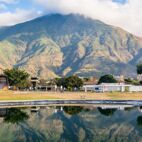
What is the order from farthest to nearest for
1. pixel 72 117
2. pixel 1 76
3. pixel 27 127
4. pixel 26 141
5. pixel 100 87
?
pixel 100 87 → pixel 1 76 → pixel 72 117 → pixel 27 127 → pixel 26 141

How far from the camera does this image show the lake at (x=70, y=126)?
153ft

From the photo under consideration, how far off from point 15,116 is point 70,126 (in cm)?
1483

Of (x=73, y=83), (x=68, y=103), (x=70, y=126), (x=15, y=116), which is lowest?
(x=70, y=126)

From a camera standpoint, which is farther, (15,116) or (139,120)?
(15,116)

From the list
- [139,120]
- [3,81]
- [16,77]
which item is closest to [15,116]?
[139,120]

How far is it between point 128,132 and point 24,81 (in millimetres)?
116468

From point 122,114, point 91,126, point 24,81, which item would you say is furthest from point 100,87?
point 91,126

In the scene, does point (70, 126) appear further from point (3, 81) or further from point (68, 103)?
point (3, 81)

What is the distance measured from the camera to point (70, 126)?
191ft

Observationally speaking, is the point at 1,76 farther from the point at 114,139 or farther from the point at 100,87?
the point at 114,139

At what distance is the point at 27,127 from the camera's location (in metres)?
56.3

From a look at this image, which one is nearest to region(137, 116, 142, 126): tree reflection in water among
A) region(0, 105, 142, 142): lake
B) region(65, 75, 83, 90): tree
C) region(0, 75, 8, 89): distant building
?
region(0, 105, 142, 142): lake

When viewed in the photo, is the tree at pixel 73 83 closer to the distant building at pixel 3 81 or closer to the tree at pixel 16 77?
the tree at pixel 16 77

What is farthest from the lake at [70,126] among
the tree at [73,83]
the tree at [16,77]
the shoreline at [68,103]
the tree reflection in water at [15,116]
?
the tree at [73,83]
